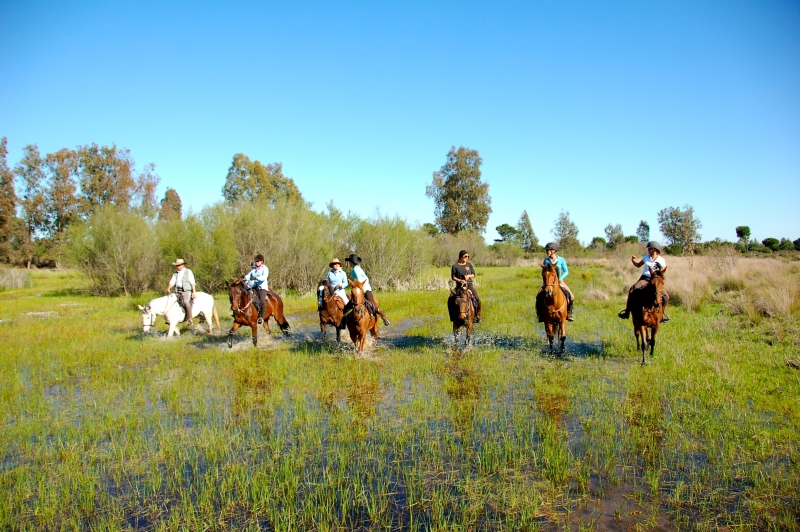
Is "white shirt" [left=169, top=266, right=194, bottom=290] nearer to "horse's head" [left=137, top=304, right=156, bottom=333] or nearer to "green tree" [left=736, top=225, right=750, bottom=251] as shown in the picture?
"horse's head" [left=137, top=304, right=156, bottom=333]

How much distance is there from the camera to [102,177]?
155ft

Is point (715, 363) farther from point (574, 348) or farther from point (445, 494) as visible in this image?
point (445, 494)

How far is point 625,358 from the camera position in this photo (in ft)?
33.7

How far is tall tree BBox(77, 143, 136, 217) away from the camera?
4666 centimetres

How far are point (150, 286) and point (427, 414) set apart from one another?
2573 centimetres

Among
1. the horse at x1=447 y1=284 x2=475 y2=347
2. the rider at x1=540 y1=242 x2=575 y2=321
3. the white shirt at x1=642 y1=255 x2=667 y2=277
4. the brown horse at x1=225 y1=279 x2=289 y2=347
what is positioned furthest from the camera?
the brown horse at x1=225 y1=279 x2=289 y2=347

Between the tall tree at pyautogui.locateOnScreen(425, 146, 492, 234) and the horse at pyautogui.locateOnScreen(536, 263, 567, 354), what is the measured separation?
4943cm

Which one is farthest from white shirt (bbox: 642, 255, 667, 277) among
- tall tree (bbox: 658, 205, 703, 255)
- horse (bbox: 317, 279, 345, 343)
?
tall tree (bbox: 658, 205, 703, 255)

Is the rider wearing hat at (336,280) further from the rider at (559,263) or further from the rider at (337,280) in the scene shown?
the rider at (559,263)

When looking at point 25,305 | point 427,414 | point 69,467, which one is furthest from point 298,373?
point 25,305

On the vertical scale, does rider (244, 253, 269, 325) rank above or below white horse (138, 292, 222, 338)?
above

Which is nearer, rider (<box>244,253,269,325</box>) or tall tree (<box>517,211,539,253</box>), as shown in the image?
rider (<box>244,253,269,325</box>)

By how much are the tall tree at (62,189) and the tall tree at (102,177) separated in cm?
71

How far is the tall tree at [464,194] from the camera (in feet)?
196
